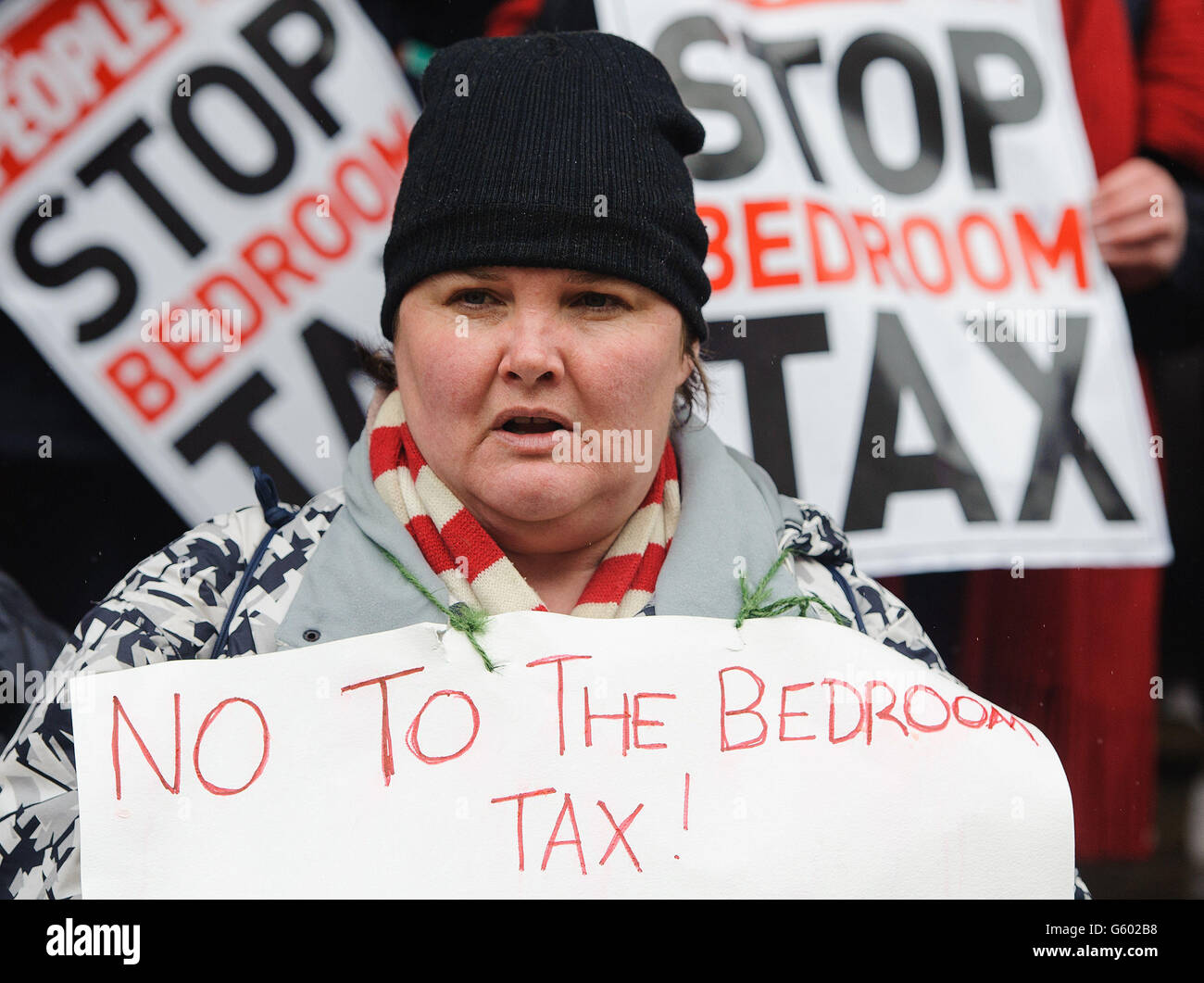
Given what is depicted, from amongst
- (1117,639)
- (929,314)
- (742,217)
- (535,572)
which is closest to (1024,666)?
(1117,639)

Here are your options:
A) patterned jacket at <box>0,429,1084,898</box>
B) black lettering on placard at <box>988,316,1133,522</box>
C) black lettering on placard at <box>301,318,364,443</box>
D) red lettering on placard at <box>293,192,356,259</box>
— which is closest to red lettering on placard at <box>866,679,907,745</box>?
patterned jacket at <box>0,429,1084,898</box>

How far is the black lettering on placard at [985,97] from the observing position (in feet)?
6.46

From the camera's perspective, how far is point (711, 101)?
192cm

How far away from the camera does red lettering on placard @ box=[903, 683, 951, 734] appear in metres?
1.25

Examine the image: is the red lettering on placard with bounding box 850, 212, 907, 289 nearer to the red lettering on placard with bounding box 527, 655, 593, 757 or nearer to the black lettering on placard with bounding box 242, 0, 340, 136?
the black lettering on placard with bounding box 242, 0, 340, 136

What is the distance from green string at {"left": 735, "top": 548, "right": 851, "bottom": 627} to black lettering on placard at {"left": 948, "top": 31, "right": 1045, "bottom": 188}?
102cm

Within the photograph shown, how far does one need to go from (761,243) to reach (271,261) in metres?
0.83

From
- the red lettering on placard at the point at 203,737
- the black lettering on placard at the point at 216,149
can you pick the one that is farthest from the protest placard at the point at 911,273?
the red lettering on placard at the point at 203,737

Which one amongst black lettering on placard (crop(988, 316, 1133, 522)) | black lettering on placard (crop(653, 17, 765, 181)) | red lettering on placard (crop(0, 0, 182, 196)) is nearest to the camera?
red lettering on placard (crop(0, 0, 182, 196))

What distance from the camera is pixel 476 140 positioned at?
1268 mm

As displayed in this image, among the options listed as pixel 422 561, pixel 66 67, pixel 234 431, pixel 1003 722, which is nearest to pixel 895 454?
pixel 1003 722

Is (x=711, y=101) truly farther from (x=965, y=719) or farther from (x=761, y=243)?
(x=965, y=719)
